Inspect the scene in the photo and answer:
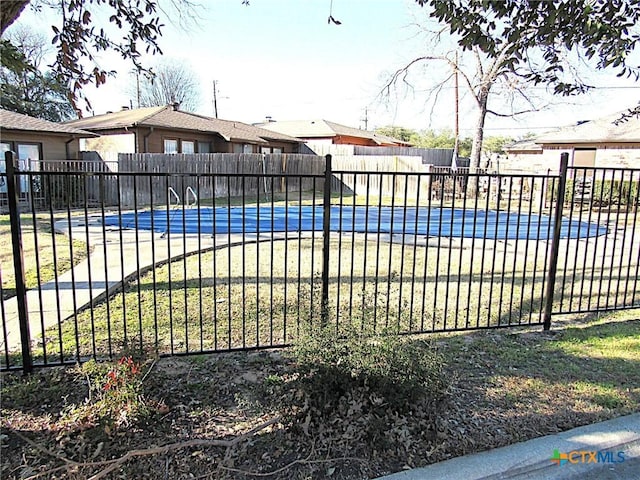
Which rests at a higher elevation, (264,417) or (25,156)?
(25,156)

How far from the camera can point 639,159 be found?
17.5 meters

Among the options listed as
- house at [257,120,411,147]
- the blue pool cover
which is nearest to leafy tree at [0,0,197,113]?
the blue pool cover

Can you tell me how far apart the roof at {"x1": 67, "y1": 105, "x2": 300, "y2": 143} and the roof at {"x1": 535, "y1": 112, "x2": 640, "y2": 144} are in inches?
546

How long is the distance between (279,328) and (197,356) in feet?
2.76

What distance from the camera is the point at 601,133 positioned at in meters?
19.1

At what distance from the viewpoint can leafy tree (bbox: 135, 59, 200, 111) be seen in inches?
1414

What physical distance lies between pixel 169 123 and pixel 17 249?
1646 centimetres

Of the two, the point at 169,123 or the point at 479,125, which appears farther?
the point at 479,125

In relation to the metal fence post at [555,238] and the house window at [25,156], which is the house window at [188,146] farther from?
the metal fence post at [555,238]

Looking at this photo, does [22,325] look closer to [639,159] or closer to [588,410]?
[588,410]

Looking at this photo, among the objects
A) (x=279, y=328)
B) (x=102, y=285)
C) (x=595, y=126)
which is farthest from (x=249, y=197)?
(x=595, y=126)

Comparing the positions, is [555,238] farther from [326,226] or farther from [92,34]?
[92,34]

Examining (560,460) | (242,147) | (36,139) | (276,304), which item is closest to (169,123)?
(242,147)

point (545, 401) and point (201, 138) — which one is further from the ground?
point (201, 138)
